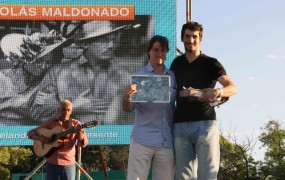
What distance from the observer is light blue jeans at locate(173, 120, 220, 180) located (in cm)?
337

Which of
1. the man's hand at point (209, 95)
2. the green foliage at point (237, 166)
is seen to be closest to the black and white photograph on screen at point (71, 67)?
the man's hand at point (209, 95)

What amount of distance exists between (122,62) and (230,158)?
2425cm

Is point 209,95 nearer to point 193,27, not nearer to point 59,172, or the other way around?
point 193,27

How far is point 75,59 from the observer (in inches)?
392

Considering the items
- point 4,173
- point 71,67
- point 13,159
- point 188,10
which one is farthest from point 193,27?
point 4,173

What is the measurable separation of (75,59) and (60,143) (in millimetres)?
3693

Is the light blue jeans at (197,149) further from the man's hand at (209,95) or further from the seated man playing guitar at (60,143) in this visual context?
the seated man playing guitar at (60,143)

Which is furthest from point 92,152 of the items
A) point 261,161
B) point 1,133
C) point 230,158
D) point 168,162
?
point 168,162

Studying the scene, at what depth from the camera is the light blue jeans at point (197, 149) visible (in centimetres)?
337

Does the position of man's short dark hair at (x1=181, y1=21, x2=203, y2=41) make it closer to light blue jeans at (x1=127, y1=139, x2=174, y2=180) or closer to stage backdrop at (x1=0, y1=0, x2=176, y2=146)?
light blue jeans at (x1=127, y1=139, x2=174, y2=180)

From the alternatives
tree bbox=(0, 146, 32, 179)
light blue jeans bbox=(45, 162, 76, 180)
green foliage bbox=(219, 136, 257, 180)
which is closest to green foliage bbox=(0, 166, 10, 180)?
tree bbox=(0, 146, 32, 179)

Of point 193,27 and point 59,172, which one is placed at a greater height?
point 193,27

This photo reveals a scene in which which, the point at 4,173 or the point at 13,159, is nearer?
the point at 13,159

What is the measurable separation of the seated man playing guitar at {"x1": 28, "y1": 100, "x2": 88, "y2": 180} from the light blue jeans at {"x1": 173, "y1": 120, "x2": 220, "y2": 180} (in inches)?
121
